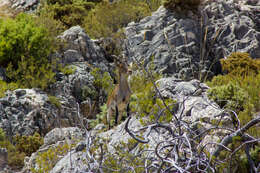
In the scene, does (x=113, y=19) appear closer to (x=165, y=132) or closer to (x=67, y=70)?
(x=67, y=70)

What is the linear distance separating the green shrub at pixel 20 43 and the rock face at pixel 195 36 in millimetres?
2819

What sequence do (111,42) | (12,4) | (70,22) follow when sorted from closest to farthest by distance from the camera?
(111,42), (70,22), (12,4)

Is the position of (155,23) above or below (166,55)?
above

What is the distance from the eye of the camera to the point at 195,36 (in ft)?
31.3

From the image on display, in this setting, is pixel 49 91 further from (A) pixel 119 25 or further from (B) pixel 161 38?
(A) pixel 119 25

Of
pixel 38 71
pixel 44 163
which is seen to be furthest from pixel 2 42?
pixel 44 163

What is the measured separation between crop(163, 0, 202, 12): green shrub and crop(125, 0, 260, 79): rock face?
208 mm

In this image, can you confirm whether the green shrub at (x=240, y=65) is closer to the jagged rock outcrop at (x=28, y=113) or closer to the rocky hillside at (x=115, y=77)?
the rocky hillside at (x=115, y=77)

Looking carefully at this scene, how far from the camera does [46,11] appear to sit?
43.5 feet

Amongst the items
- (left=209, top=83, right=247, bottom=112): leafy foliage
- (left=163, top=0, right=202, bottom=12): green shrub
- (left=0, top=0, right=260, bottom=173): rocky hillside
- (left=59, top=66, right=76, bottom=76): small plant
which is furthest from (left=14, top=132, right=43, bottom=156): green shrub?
(left=163, top=0, right=202, bottom=12): green shrub

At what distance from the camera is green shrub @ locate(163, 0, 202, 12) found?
9750 millimetres

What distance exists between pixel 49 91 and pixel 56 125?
1.30 metres

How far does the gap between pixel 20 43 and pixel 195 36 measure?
18.6 ft

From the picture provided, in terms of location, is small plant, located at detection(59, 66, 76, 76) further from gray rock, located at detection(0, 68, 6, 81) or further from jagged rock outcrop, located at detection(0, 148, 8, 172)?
jagged rock outcrop, located at detection(0, 148, 8, 172)
